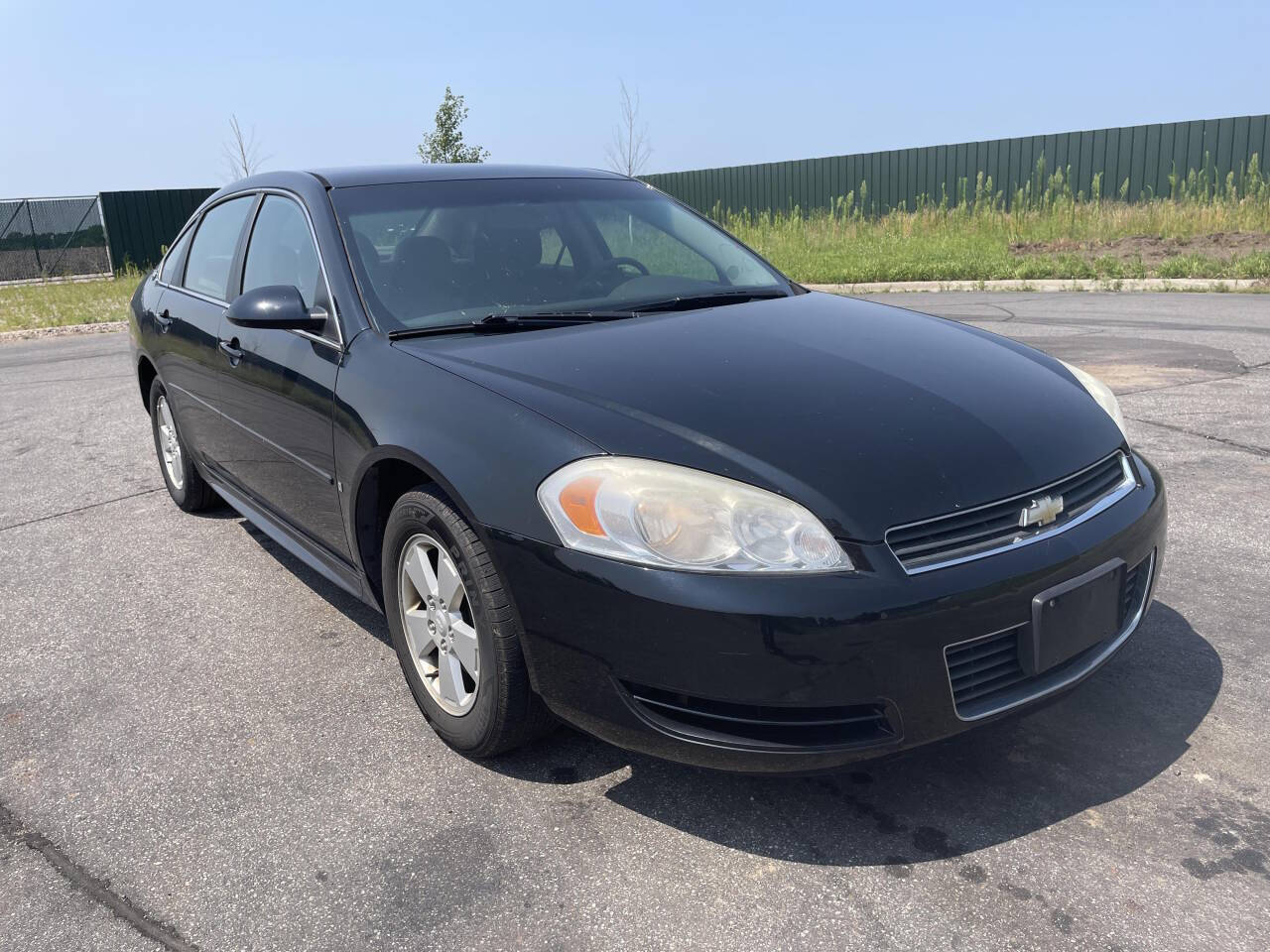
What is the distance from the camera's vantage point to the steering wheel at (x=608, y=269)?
12.0 feet

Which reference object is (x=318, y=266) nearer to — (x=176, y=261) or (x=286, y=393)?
(x=286, y=393)

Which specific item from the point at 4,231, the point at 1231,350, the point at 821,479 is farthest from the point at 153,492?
the point at 4,231

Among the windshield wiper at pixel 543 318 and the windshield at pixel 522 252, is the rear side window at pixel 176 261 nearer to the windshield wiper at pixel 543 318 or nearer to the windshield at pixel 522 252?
the windshield at pixel 522 252

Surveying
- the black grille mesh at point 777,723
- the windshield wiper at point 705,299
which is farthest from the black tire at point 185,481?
the black grille mesh at point 777,723

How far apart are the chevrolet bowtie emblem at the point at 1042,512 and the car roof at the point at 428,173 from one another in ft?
8.03

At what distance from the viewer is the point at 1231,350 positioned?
28.0ft

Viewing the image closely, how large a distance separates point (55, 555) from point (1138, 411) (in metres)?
5.98

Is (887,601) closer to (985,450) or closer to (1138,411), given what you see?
(985,450)

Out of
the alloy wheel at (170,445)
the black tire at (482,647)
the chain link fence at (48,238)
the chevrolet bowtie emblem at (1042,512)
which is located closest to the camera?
the chevrolet bowtie emblem at (1042,512)

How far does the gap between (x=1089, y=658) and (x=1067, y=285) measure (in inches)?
519

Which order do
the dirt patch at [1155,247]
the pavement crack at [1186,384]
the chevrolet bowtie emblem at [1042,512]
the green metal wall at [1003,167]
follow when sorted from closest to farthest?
1. the chevrolet bowtie emblem at [1042,512]
2. the pavement crack at [1186,384]
3. the dirt patch at [1155,247]
4. the green metal wall at [1003,167]

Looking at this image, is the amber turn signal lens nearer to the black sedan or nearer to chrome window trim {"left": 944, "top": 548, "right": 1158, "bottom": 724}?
the black sedan

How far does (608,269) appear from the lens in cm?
378

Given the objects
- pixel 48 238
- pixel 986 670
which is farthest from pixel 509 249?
pixel 48 238
